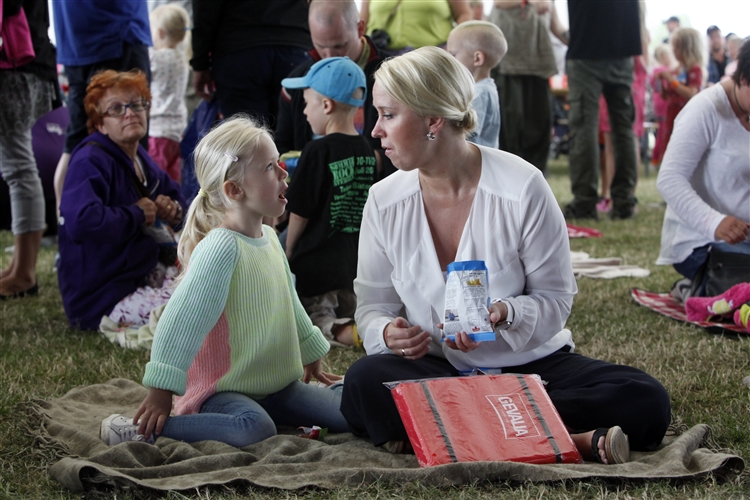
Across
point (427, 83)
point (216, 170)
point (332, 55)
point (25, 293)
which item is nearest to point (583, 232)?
point (332, 55)

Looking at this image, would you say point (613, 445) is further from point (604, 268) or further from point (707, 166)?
point (604, 268)

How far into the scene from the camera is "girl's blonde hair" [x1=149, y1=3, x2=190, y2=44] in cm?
750

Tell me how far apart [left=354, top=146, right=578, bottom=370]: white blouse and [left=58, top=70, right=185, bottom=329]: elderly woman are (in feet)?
5.86

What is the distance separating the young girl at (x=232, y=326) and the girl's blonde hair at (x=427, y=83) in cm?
46

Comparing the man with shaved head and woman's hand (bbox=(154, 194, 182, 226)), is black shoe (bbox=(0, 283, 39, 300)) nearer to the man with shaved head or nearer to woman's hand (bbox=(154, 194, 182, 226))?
woman's hand (bbox=(154, 194, 182, 226))

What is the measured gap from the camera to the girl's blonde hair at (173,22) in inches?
295

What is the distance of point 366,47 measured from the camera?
477 centimetres

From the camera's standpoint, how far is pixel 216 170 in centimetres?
272

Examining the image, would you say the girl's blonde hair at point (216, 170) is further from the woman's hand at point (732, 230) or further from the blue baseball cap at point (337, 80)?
the woman's hand at point (732, 230)

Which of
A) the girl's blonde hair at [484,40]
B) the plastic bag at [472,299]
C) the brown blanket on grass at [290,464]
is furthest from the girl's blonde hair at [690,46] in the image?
the plastic bag at [472,299]

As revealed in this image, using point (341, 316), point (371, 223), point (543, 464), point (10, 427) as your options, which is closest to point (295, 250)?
point (341, 316)

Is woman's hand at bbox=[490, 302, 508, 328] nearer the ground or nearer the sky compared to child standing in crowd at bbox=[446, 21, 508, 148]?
nearer the ground

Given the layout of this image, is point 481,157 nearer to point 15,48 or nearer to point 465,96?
point 465,96

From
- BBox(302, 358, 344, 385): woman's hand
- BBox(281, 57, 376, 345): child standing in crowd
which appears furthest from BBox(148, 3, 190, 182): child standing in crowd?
BBox(302, 358, 344, 385): woman's hand
